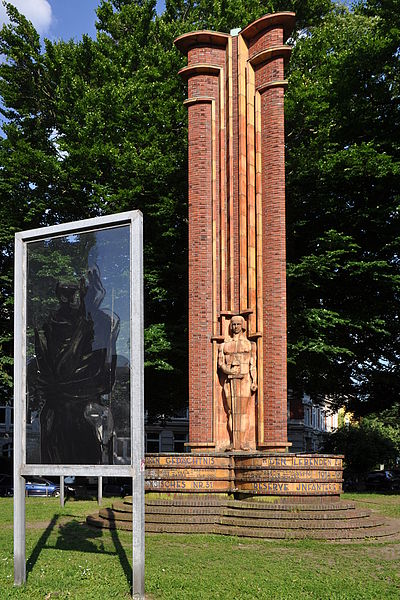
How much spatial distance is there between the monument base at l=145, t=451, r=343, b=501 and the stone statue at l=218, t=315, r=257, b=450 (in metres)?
1.10

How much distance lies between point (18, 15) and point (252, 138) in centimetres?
1341

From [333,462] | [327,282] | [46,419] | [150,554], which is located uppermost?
[327,282]

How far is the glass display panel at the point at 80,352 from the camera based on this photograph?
909 centimetres

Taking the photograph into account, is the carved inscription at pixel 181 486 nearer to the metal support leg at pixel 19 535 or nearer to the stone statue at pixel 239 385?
the stone statue at pixel 239 385

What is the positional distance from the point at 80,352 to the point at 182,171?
57.4 ft

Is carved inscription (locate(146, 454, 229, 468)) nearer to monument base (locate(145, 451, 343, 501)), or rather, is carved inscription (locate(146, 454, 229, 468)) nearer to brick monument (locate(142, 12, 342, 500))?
monument base (locate(145, 451, 343, 501))

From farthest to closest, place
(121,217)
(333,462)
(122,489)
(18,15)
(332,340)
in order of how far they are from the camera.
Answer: (122,489)
(18,15)
(332,340)
(333,462)
(121,217)

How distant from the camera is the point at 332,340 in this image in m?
25.9

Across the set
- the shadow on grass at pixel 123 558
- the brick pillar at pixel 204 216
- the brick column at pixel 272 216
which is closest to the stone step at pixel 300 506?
the shadow on grass at pixel 123 558

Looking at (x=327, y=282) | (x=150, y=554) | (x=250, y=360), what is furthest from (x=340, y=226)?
(x=150, y=554)

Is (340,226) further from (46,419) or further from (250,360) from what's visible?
(46,419)

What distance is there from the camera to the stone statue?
18266mm

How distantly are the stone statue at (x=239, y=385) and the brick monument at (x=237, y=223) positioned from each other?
39 mm

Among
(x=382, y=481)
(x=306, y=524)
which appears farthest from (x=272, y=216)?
(x=382, y=481)
